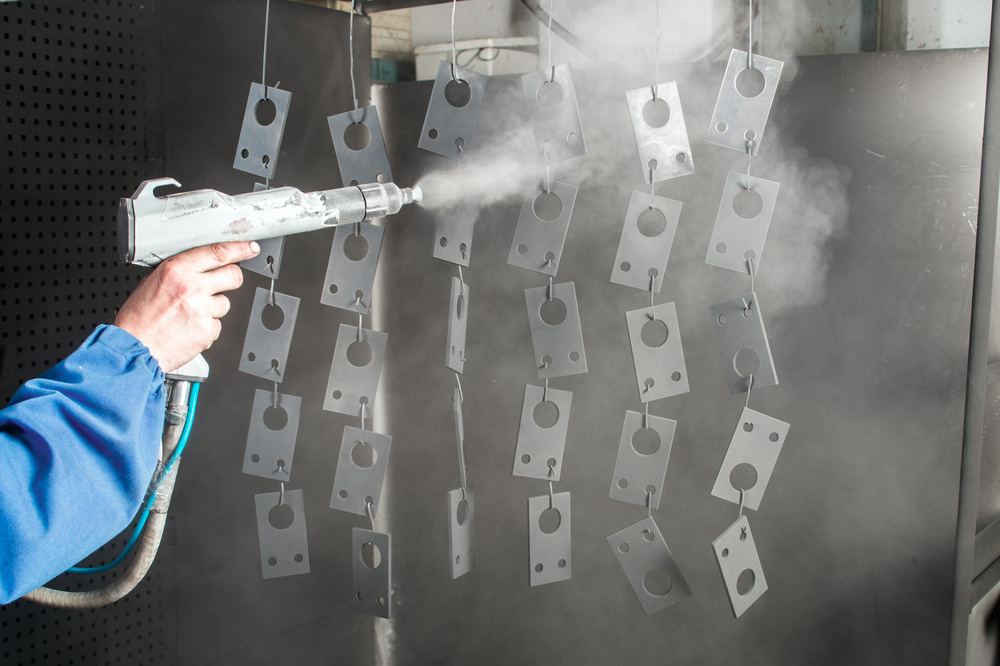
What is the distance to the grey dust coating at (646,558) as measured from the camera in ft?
3.35

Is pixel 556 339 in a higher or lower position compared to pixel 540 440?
higher

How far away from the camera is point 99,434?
74 cm

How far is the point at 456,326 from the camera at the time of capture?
98 cm

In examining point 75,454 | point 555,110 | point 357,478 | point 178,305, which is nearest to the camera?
point 75,454

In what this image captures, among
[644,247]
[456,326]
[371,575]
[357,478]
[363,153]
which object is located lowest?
[371,575]

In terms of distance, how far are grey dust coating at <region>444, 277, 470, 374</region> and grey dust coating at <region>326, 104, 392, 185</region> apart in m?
0.19

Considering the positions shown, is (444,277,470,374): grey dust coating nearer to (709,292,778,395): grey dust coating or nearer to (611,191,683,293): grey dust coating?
(611,191,683,293): grey dust coating

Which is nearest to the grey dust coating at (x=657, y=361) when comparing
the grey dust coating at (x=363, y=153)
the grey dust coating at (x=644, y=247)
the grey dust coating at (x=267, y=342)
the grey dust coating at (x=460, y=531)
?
the grey dust coating at (x=644, y=247)

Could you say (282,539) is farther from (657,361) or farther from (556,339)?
(657,361)

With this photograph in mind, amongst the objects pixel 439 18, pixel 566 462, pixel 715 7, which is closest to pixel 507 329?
pixel 566 462

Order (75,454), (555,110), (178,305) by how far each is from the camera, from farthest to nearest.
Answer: (555,110)
(178,305)
(75,454)

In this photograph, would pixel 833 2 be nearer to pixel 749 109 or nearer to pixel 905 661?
pixel 749 109

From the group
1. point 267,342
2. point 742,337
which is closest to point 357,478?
point 267,342

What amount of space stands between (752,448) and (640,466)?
0.51ft
